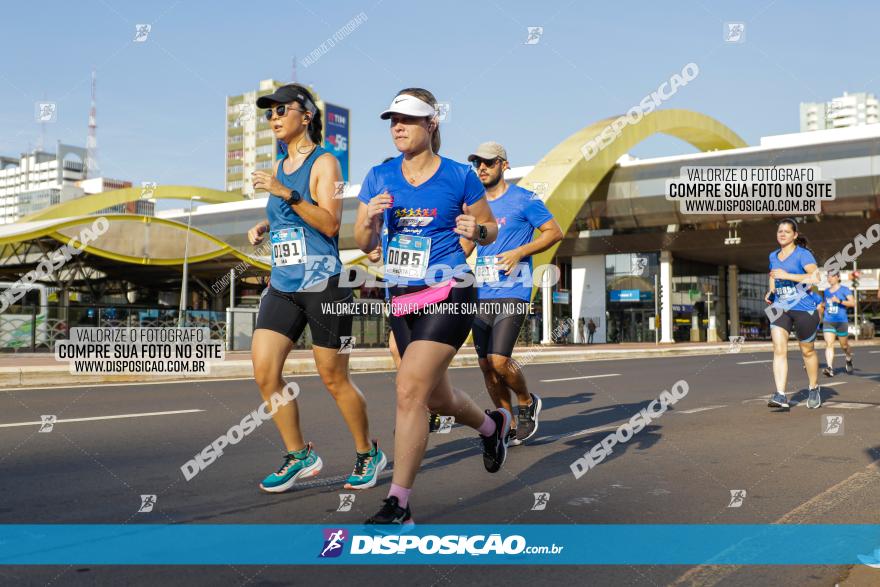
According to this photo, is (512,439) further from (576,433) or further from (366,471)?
(366,471)

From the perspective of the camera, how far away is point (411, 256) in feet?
12.9

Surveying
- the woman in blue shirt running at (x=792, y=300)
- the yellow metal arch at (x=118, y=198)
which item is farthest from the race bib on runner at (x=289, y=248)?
the yellow metal arch at (x=118, y=198)

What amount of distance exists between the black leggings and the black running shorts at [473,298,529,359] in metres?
2.23

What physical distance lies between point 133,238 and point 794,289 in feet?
80.4

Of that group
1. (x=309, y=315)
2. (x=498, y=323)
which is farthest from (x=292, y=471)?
(x=498, y=323)

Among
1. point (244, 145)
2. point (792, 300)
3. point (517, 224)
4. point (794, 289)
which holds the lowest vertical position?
point (792, 300)

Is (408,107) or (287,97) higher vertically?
(287,97)

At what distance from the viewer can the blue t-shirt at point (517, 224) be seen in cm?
629

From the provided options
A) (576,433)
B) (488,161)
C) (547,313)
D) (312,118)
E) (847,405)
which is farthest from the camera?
(547,313)

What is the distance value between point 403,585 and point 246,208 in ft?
172

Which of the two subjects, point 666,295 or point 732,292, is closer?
point 666,295

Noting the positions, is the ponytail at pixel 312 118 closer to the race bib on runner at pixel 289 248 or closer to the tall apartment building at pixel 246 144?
the race bib on runner at pixel 289 248

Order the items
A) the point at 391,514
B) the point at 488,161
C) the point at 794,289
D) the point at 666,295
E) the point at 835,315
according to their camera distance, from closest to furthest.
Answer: the point at 391,514
the point at 488,161
the point at 794,289
the point at 835,315
the point at 666,295

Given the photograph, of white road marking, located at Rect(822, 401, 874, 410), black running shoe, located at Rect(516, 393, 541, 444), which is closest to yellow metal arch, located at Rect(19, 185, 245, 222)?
white road marking, located at Rect(822, 401, 874, 410)
